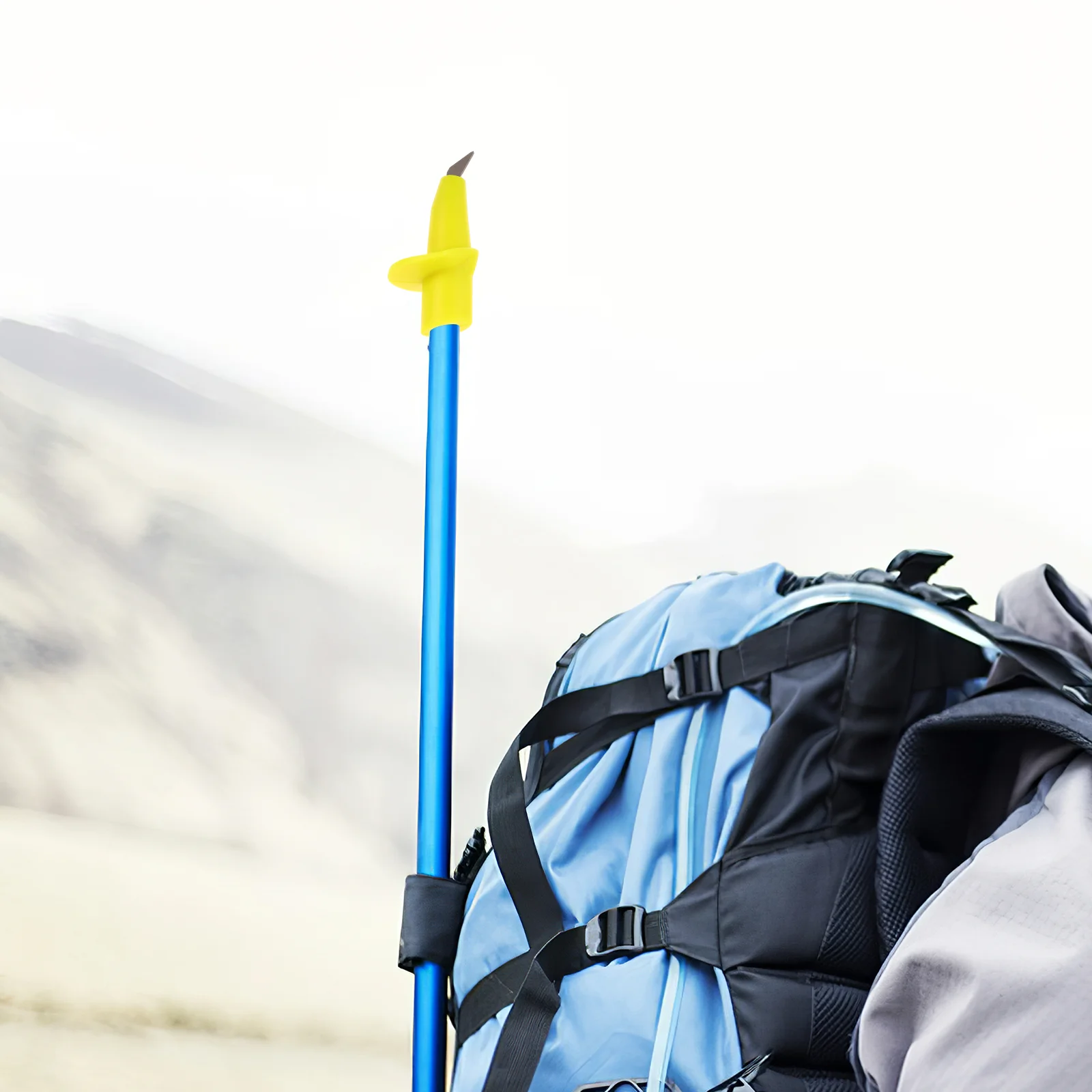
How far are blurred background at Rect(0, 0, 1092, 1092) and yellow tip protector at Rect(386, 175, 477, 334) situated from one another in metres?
0.37

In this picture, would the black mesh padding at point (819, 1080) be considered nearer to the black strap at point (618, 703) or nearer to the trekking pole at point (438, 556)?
the black strap at point (618, 703)

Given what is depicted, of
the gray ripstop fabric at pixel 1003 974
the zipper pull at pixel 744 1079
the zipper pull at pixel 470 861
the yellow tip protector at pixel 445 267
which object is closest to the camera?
Answer: the gray ripstop fabric at pixel 1003 974

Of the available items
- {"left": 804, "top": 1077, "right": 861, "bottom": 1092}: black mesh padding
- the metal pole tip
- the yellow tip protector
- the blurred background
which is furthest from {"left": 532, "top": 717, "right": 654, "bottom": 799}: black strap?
the blurred background

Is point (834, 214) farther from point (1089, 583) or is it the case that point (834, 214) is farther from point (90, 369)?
point (90, 369)

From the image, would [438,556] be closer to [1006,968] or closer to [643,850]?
[643,850]

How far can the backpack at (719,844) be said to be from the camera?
21.3 inches

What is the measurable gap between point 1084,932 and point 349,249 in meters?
1.28

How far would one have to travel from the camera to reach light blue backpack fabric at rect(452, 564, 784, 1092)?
1.78 feet

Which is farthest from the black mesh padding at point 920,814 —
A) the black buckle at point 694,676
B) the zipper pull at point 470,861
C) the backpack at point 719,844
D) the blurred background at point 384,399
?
the blurred background at point 384,399

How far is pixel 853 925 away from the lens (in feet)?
1.83

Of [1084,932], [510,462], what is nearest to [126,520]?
[510,462]

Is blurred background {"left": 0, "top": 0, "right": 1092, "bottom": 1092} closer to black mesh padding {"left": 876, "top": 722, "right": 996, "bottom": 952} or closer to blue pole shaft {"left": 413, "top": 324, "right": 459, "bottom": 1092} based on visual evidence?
blue pole shaft {"left": 413, "top": 324, "right": 459, "bottom": 1092}

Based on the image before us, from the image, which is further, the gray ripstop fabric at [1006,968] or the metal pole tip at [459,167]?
the metal pole tip at [459,167]

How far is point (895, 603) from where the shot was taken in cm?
59
